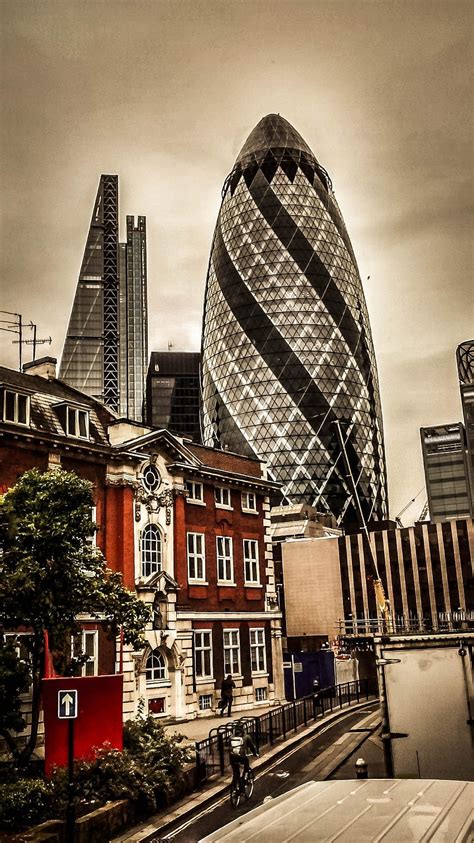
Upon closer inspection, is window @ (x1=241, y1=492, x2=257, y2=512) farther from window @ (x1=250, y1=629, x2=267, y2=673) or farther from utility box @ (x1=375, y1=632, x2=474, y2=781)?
utility box @ (x1=375, y1=632, x2=474, y2=781)

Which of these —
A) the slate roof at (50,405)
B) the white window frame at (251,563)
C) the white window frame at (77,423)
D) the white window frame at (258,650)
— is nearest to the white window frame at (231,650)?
the white window frame at (258,650)

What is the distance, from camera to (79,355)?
18925cm

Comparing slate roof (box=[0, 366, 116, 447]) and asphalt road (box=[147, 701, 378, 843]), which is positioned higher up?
slate roof (box=[0, 366, 116, 447])

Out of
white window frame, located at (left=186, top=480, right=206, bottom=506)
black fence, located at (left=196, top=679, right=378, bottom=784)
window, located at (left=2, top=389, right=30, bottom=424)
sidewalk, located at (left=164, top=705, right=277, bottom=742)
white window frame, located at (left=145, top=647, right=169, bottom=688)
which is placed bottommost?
sidewalk, located at (left=164, top=705, right=277, bottom=742)

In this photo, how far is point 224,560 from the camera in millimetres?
40281

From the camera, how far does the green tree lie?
21.1m

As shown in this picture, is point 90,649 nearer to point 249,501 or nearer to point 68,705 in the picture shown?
point 249,501

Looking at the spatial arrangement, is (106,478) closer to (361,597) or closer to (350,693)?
(350,693)

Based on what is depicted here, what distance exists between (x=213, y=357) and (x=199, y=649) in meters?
99.3

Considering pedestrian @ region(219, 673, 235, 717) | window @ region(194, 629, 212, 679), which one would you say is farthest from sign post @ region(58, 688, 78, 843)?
window @ region(194, 629, 212, 679)

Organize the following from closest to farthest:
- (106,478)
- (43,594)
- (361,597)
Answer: (43,594) < (106,478) < (361,597)

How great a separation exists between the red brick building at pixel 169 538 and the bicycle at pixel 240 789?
472 inches

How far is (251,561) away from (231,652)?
5093 millimetres

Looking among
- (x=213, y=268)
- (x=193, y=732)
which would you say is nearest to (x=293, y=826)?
(x=193, y=732)
